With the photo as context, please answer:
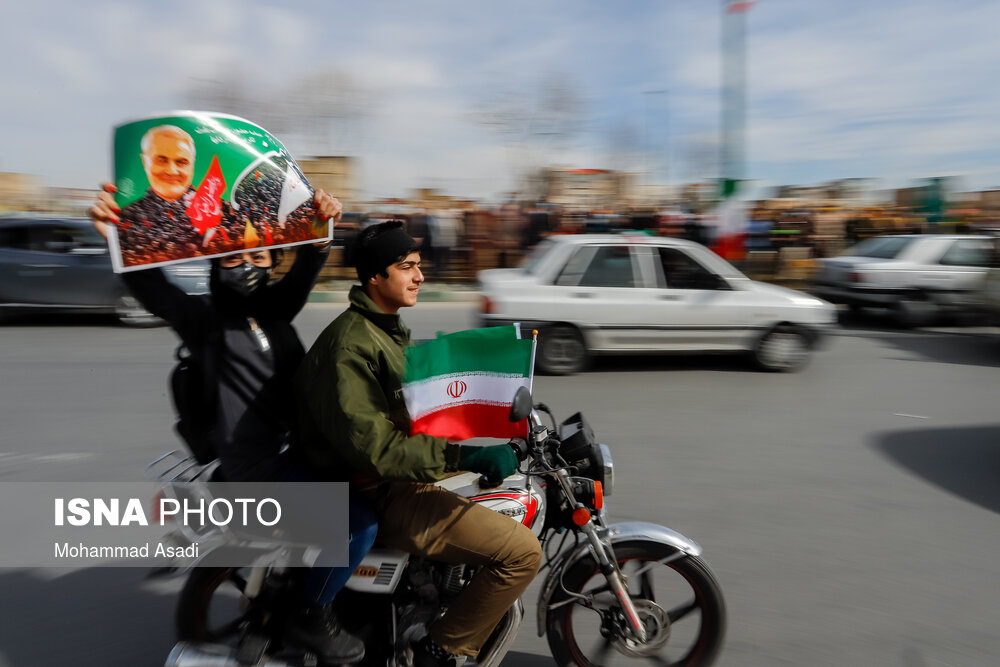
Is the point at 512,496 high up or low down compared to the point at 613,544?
up

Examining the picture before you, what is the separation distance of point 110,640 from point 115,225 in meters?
1.83

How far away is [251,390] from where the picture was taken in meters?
2.45

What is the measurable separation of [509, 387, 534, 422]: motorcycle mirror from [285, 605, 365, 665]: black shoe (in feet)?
3.16

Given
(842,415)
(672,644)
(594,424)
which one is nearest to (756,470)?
(594,424)

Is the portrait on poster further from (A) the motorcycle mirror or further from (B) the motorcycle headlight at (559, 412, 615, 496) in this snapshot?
(B) the motorcycle headlight at (559, 412, 615, 496)

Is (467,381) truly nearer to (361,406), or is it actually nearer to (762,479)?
(361,406)

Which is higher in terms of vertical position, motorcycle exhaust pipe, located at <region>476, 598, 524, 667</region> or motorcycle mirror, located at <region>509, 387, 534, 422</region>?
motorcycle mirror, located at <region>509, 387, 534, 422</region>

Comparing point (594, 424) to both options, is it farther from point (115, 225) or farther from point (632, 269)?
point (115, 225)

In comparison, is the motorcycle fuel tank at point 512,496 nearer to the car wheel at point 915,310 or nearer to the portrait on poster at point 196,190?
the portrait on poster at point 196,190

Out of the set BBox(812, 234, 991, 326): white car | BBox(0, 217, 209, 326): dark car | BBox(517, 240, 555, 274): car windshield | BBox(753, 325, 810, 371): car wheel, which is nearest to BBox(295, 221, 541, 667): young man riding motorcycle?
BBox(517, 240, 555, 274): car windshield

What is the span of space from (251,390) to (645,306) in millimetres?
6373

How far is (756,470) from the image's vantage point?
5.18 m

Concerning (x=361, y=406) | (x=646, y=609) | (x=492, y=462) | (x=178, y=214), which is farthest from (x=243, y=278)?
(x=646, y=609)

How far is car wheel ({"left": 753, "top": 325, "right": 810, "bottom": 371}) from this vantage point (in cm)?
845
